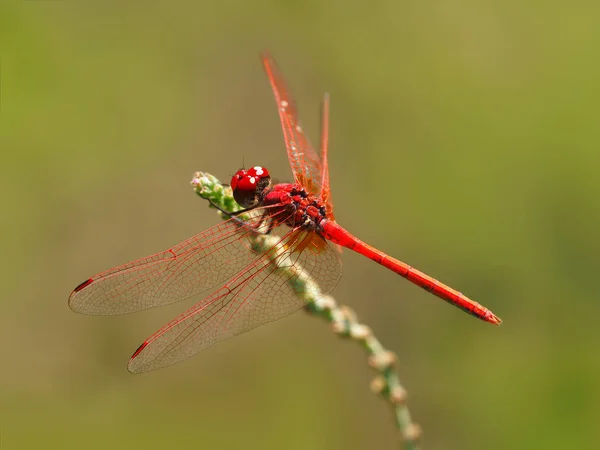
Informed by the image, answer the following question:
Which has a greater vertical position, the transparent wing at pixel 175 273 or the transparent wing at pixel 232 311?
the transparent wing at pixel 175 273

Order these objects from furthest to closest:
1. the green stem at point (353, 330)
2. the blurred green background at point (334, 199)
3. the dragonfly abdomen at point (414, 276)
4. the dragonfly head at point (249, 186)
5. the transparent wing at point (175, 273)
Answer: the blurred green background at point (334, 199)
the dragonfly abdomen at point (414, 276)
the dragonfly head at point (249, 186)
the transparent wing at point (175, 273)
the green stem at point (353, 330)

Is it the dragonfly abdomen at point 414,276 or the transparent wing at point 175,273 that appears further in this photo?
the dragonfly abdomen at point 414,276

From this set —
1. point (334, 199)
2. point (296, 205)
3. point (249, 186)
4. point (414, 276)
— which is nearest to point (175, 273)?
point (249, 186)

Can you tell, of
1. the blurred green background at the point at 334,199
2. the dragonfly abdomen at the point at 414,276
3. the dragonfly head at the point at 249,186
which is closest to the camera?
the dragonfly head at the point at 249,186

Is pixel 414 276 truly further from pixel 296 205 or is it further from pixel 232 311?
pixel 232 311

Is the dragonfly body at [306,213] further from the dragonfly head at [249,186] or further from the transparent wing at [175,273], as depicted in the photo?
the transparent wing at [175,273]

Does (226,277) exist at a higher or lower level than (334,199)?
higher

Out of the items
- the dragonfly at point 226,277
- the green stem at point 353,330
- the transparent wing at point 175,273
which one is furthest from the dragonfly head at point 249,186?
the green stem at point 353,330
